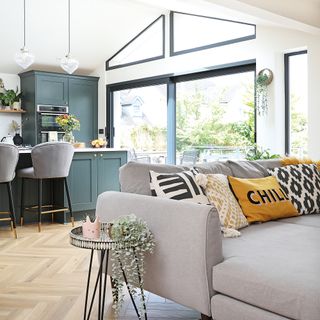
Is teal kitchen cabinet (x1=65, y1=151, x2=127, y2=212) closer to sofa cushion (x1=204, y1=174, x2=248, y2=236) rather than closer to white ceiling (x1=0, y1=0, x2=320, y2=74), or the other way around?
white ceiling (x1=0, y1=0, x2=320, y2=74)

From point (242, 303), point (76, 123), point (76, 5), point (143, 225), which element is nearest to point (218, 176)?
point (143, 225)

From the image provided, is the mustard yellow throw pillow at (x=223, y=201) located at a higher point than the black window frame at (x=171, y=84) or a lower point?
lower

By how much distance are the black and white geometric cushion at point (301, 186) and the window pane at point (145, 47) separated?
13.1 ft

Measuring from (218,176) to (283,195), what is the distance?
1.70 ft

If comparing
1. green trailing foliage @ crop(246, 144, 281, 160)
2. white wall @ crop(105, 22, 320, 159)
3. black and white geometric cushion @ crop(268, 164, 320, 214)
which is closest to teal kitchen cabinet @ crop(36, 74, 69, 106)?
white wall @ crop(105, 22, 320, 159)

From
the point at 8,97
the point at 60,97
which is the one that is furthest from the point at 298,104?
the point at 8,97

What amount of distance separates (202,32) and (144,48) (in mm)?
1263

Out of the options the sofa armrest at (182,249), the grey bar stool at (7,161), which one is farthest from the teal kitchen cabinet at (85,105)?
the sofa armrest at (182,249)

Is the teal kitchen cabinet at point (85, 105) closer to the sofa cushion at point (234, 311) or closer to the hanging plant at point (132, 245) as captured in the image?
the hanging plant at point (132, 245)

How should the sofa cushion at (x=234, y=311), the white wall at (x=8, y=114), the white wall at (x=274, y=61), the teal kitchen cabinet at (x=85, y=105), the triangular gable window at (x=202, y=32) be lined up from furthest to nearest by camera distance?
the teal kitchen cabinet at (x=85, y=105), the white wall at (x=8, y=114), the triangular gable window at (x=202, y=32), the white wall at (x=274, y=61), the sofa cushion at (x=234, y=311)

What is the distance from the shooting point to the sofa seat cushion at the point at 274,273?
1.68 m

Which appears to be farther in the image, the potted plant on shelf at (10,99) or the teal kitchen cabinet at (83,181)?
the potted plant on shelf at (10,99)

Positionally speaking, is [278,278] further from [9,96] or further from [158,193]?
[9,96]

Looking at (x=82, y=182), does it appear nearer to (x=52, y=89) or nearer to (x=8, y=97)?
(x=52, y=89)
